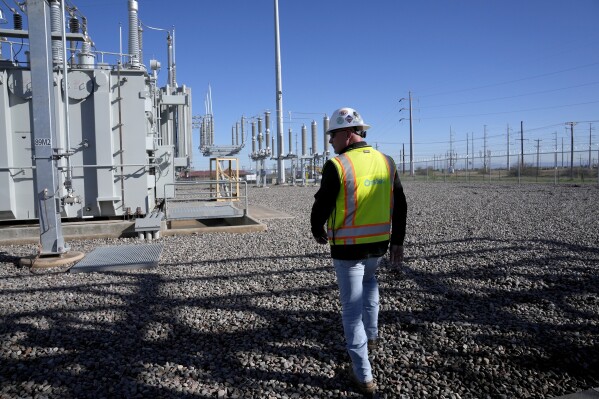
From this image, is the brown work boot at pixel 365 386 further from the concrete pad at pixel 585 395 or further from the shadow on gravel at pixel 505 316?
the concrete pad at pixel 585 395

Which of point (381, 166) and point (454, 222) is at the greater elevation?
point (381, 166)

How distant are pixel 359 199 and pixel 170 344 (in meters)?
2.19

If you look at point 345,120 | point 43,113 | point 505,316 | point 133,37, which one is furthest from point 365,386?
point 133,37

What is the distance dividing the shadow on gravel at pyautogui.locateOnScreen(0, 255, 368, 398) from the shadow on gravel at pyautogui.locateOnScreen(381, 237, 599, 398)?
0.90 metres

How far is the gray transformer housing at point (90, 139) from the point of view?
31.7 feet

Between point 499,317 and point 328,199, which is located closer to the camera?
point 328,199

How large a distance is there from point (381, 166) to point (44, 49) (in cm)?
605

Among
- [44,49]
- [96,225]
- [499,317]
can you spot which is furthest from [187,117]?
[499,317]

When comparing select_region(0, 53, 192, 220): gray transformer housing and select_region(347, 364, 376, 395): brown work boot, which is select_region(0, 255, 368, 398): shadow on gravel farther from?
select_region(0, 53, 192, 220): gray transformer housing

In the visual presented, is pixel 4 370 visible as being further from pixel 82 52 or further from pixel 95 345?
pixel 82 52

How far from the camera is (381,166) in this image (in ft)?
10.3

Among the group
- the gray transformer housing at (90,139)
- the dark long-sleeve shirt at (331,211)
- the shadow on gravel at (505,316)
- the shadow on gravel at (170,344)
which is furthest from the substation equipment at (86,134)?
the dark long-sleeve shirt at (331,211)

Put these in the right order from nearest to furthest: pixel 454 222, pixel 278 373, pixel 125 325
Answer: pixel 278 373
pixel 125 325
pixel 454 222

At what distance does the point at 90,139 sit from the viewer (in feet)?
33.0
